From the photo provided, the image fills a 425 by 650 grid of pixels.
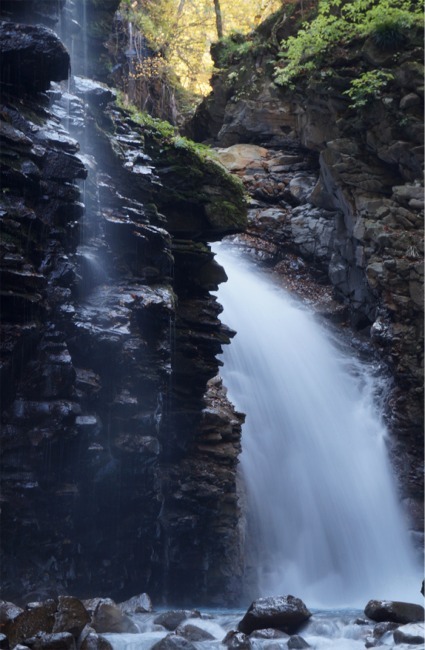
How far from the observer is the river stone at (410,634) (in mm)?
5766

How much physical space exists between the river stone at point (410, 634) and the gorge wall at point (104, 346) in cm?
346

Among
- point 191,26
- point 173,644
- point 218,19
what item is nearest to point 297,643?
point 173,644

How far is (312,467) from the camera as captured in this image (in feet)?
38.7

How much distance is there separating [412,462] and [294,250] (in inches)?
274

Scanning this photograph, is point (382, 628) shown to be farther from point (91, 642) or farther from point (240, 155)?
point (240, 155)

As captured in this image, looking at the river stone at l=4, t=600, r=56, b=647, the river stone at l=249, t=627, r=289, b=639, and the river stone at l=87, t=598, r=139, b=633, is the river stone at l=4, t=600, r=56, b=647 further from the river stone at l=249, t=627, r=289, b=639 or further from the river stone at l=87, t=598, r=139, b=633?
the river stone at l=249, t=627, r=289, b=639

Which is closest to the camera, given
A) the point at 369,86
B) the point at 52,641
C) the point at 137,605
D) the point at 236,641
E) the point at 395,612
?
the point at 52,641

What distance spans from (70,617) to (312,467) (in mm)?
7081

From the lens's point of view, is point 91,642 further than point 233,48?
No

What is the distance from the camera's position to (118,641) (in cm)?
577

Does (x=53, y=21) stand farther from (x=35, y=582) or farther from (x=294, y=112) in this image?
(x=294, y=112)

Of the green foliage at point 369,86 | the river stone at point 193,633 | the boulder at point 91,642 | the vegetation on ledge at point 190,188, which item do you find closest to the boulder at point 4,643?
the boulder at point 91,642

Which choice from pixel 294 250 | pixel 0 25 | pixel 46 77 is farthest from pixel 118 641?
pixel 294 250

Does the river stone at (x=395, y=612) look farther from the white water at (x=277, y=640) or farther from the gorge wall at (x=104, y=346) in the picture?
the gorge wall at (x=104, y=346)
